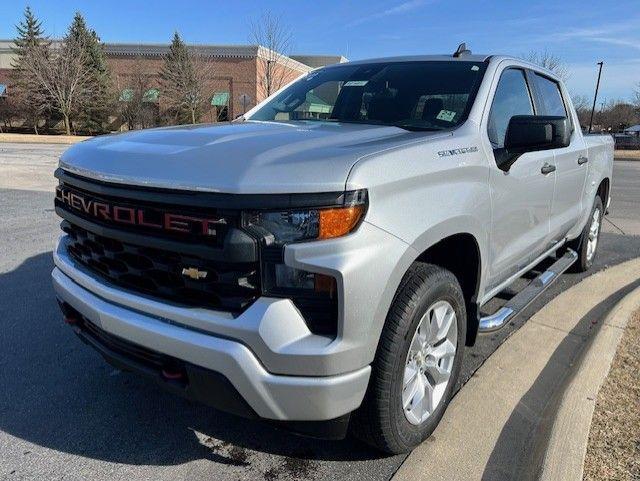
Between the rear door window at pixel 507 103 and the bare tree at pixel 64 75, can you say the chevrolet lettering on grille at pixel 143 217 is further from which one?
the bare tree at pixel 64 75

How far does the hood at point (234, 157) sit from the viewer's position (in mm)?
1964

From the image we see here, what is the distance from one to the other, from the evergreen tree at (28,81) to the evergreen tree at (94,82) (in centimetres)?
283

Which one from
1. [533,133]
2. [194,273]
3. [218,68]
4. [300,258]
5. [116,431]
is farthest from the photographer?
[218,68]

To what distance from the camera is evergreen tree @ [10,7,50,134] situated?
43969 millimetres

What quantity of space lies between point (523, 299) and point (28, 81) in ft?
161

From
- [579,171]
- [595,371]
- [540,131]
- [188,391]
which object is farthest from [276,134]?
[579,171]

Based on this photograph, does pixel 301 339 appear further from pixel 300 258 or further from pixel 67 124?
pixel 67 124

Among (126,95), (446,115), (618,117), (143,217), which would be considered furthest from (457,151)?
(618,117)

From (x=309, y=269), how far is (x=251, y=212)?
11.9 inches

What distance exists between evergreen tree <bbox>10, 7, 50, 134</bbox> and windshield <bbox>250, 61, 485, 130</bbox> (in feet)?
154

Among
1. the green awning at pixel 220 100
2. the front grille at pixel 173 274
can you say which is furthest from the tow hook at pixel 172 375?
the green awning at pixel 220 100

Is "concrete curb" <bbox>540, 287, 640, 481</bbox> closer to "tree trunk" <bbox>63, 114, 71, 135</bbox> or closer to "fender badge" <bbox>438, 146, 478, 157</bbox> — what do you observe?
"fender badge" <bbox>438, 146, 478, 157</bbox>

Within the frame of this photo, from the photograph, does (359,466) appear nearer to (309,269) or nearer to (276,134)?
(309,269)

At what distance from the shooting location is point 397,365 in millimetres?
2209
